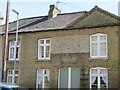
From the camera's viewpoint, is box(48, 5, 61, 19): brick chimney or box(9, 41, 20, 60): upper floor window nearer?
box(9, 41, 20, 60): upper floor window

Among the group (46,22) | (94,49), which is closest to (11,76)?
(46,22)

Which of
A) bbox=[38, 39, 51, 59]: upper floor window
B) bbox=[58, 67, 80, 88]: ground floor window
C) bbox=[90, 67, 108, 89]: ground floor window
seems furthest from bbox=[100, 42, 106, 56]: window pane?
bbox=[38, 39, 51, 59]: upper floor window

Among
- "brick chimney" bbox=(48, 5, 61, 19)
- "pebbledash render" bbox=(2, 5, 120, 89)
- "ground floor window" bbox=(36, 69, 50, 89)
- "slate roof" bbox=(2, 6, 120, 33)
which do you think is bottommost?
"ground floor window" bbox=(36, 69, 50, 89)

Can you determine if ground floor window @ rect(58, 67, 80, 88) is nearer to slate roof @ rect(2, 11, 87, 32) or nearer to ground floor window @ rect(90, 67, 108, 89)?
ground floor window @ rect(90, 67, 108, 89)

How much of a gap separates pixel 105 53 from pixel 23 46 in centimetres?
868

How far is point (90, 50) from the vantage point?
82.6 feet

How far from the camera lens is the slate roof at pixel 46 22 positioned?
2837 centimetres

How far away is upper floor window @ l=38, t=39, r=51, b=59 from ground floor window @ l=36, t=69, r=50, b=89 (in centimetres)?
139

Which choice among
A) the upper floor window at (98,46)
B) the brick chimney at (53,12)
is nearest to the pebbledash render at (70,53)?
the upper floor window at (98,46)

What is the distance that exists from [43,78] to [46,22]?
6516mm

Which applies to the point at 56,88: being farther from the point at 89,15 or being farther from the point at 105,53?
the point at 89,15

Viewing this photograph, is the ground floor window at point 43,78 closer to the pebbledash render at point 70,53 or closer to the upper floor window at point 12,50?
the pebbledash render at point 70,53

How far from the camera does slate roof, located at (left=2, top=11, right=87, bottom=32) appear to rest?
2837 centimetres

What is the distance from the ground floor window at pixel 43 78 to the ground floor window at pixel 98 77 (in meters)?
4.39
